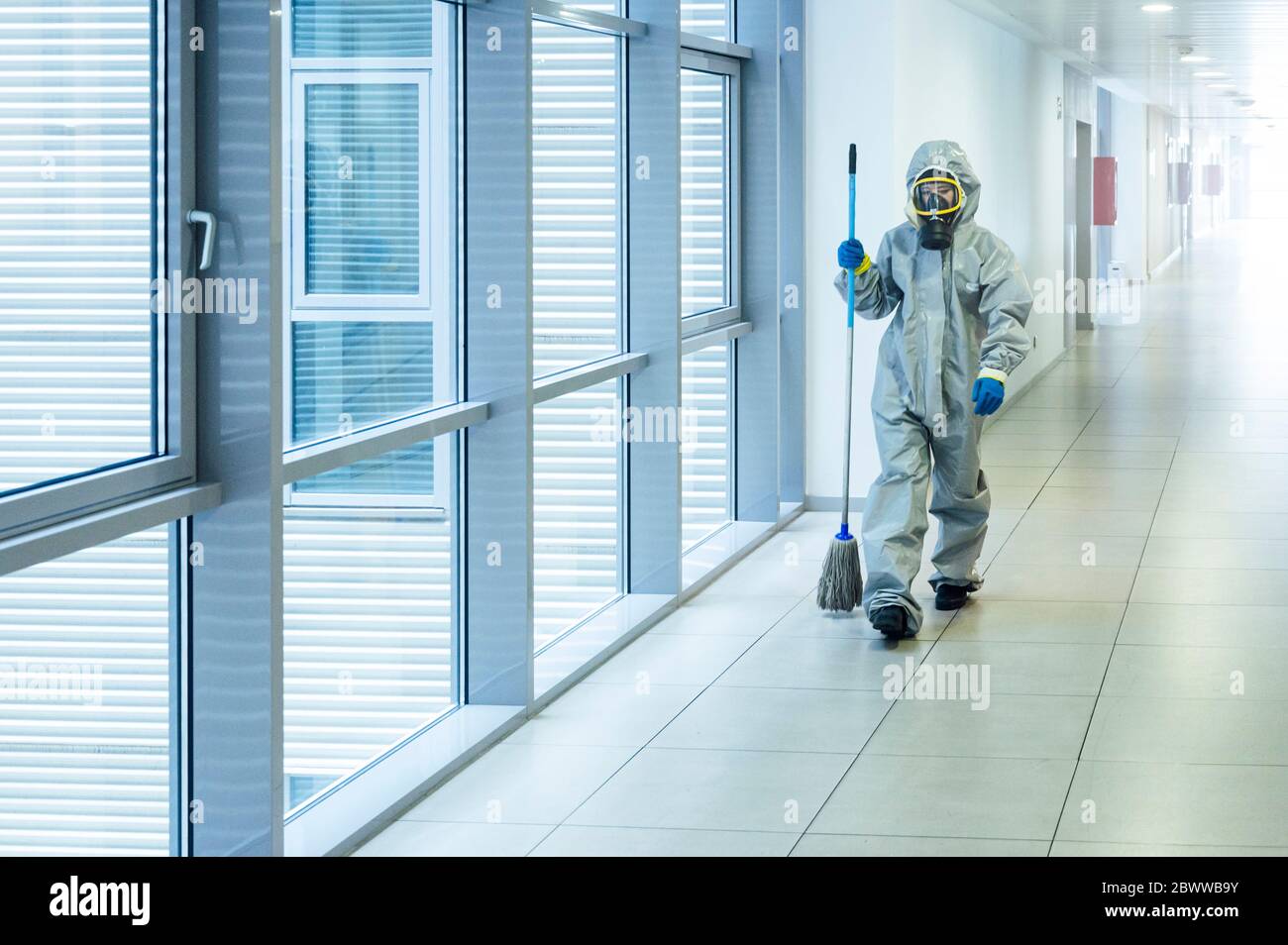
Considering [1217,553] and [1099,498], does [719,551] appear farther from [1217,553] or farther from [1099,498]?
[1099,498]

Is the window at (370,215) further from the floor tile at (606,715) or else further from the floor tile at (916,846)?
the floor tile at (916,846)

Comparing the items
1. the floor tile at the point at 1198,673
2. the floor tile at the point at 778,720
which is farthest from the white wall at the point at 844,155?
the floor tile at the point at 778,720

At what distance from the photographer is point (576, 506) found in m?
5.54

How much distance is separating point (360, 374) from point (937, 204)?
234 cm

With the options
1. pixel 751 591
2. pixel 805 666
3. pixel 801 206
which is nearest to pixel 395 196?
pixel 805 666

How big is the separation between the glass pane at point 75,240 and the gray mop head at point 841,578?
10.2ft

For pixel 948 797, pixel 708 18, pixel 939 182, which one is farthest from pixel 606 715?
pixel 708 18

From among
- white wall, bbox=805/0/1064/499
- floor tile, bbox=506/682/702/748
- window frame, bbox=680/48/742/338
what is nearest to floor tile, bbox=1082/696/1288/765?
floor tile, bbox=506/682/702/748

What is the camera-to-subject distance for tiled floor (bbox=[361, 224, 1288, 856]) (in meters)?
3.72

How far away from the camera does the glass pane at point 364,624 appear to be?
3.78m

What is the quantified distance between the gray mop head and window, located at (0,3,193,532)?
119 inches

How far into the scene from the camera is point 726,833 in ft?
12.2

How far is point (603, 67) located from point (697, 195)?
1.40 m
